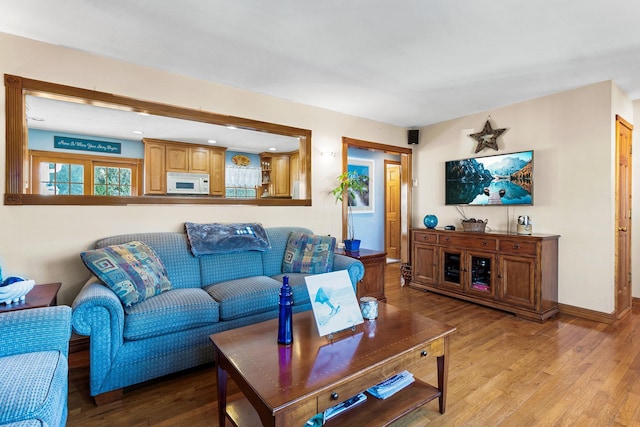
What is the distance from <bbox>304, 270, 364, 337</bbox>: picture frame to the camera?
1609 millimetres

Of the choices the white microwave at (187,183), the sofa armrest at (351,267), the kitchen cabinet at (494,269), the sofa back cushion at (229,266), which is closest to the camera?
the sofa back cushion at (229,266)

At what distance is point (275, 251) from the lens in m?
3.17

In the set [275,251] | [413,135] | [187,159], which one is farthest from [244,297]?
[413,135]

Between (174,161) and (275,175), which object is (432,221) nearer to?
(275,175)

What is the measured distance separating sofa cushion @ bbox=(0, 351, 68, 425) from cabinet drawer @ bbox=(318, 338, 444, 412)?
934 mm

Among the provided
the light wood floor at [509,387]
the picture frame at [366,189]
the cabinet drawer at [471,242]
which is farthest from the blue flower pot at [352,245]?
the picture frame at [366,189]

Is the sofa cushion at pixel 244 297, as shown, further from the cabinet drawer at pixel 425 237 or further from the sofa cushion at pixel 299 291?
the cabinet drawer at pixel 425 237

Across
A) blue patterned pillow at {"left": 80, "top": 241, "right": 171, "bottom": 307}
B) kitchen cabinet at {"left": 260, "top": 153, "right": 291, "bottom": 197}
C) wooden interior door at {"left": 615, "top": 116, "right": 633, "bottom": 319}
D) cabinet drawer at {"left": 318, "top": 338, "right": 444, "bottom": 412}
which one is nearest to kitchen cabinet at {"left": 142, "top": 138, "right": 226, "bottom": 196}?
kitchen cabinet at {"left": 260, "top": 153, "right": 291, "bottom": 197}

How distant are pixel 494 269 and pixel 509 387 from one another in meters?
1.72

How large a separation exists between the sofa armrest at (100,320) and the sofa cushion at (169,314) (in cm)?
7

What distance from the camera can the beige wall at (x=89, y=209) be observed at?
2.31m

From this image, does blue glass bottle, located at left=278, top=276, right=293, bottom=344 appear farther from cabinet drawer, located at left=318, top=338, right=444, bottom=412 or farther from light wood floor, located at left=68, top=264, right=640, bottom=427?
light wood floor, located at left=68, top=264, right=640, bottom=427

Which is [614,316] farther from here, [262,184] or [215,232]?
[262,184]

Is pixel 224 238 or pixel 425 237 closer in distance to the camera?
pixel 224 238
